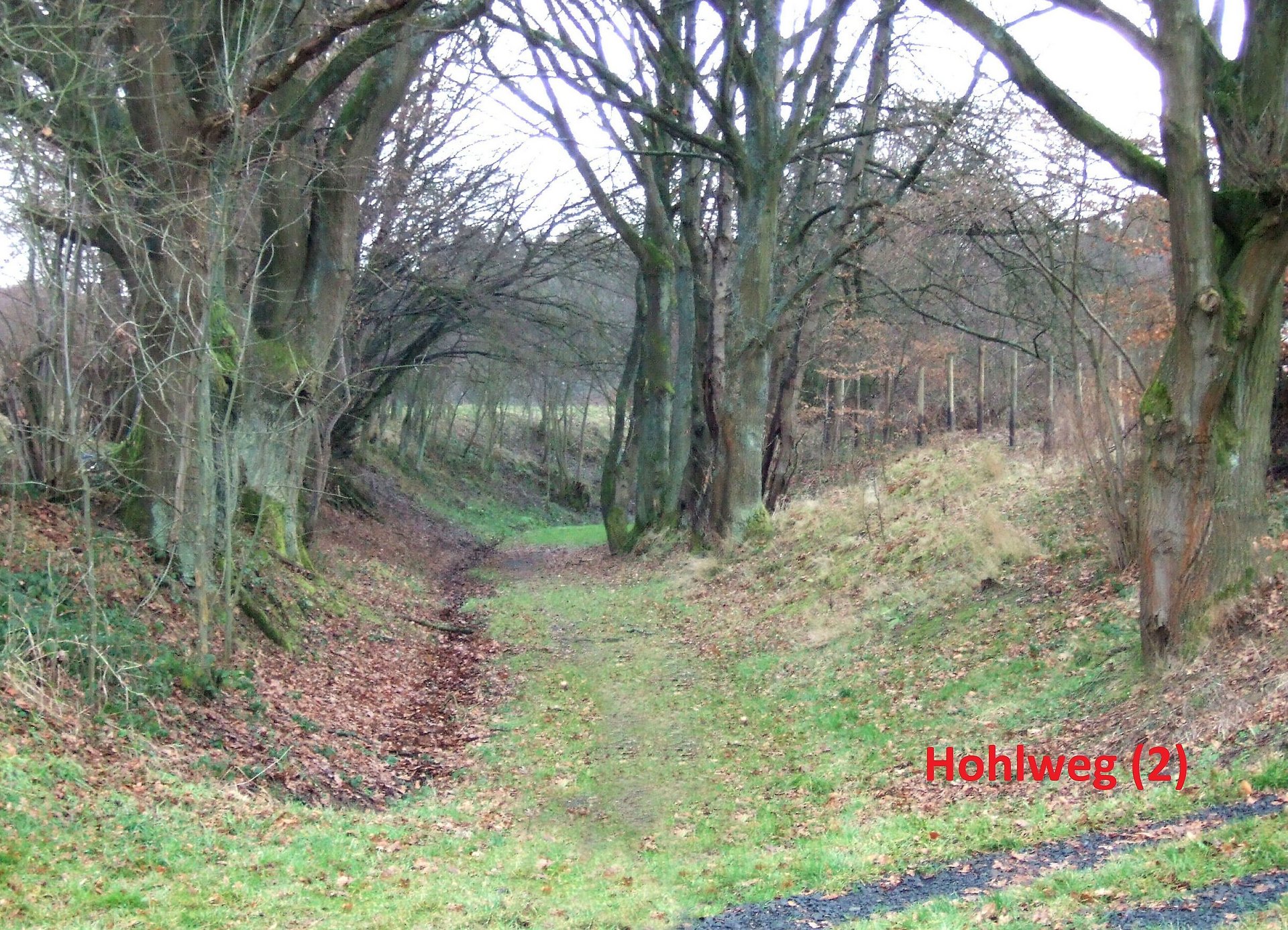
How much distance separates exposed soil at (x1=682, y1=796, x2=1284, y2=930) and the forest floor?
0.10 feet

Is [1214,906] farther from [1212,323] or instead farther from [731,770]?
[731,770]

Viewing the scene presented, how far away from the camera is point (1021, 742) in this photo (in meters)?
8.84

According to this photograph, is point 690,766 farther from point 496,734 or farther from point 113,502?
point 113,502

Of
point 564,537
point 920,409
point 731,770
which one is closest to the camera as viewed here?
point 731,770

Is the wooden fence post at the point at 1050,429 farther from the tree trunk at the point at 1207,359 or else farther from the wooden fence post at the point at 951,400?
the tree trunk at the point at 1207,359

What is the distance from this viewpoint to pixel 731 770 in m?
9.80

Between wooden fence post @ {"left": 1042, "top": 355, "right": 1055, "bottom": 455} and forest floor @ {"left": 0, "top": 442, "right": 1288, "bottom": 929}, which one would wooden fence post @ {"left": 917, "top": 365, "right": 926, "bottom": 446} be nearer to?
wooden fence post @ {"left": 1042, "top": 355, "right": 1055, "bottom": 455}

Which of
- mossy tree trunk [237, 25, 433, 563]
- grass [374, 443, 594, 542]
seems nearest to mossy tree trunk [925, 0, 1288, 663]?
mossy tree trunk [237, 25, 433, 563]

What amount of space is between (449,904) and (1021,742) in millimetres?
4802

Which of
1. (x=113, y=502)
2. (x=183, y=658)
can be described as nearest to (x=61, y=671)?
(x=183, y=658)

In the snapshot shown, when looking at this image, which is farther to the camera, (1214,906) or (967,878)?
(967,878)

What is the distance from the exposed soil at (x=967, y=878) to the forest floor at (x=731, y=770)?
0.03 m

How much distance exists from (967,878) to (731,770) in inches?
144

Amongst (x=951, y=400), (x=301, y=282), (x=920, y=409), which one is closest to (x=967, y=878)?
(x=301, y=282)
